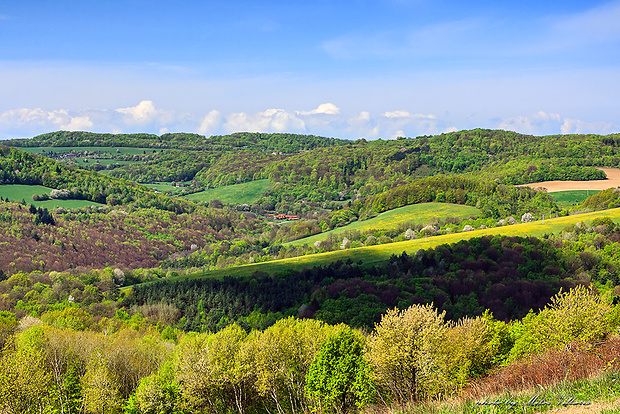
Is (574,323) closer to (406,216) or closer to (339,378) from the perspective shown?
(339,378)

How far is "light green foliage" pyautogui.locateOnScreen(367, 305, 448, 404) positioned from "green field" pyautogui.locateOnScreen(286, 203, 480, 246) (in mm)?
118729

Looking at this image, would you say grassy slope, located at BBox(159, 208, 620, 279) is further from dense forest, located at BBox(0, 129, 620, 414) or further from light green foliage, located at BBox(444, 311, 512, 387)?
light green foliage, located at BBox(444, 311, 512, 387)

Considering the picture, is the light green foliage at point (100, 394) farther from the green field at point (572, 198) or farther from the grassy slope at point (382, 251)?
the green field at point (572, 198)

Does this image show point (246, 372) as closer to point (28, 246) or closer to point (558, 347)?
point (558, 347)

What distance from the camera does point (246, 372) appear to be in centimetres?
4622

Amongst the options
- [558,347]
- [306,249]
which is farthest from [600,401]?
[306,249]

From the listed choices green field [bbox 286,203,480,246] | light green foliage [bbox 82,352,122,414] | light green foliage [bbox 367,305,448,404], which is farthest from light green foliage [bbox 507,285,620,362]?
green field [bbox 286,203,480,246]

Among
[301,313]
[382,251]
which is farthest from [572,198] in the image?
[301,313]

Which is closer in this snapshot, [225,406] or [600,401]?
[600,401]

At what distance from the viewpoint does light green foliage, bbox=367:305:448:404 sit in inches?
1481

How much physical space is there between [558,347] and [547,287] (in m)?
56.9

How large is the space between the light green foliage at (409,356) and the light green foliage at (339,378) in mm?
1686

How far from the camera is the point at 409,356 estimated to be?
3803cm

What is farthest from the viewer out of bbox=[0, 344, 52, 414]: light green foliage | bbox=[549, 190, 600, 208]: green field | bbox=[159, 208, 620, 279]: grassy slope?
bbox=[549, 190, 600, 208]: green field
